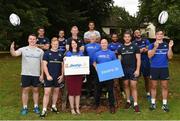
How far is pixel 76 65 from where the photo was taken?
440 inches

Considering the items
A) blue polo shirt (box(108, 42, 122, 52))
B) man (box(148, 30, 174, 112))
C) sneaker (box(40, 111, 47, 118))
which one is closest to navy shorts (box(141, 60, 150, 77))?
blue polo shirt (box(108, 42, 122, 52))

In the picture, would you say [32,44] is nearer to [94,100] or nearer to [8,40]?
[94,100]

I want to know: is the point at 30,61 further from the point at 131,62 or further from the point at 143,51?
the point at 143,51

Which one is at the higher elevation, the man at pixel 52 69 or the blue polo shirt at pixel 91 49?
the blue polo shirt at pixel 91 49

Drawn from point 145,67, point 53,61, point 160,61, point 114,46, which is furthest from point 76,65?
point 145,67

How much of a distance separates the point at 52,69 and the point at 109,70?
1496mm

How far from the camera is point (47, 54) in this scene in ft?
36.4

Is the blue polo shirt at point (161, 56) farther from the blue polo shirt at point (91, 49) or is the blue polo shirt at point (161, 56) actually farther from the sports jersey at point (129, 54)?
the blue polo shirt at point (91, 49)

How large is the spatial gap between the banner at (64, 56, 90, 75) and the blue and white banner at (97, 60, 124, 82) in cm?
34

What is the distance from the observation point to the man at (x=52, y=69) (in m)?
11.1

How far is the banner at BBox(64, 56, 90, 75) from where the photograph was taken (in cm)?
1112

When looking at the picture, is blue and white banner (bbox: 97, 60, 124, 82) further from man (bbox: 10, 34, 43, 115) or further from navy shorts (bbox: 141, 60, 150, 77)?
navy shorts (bbox: 141, 60, 150, 77)

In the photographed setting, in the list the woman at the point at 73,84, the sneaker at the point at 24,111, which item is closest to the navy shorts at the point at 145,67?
the woman at the point at 73,84

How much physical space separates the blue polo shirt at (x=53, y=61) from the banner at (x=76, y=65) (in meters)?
0.21
